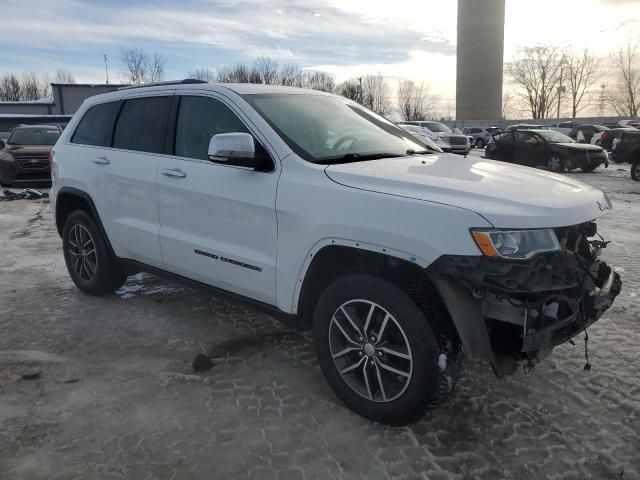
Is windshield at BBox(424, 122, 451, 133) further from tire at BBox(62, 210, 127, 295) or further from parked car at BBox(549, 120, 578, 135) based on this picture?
tire at BBox(62, 210, 127, 295)

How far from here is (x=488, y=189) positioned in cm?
270

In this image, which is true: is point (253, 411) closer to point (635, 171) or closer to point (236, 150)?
point (236, 150)

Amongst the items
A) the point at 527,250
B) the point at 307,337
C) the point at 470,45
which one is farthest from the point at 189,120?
the point at 470,45

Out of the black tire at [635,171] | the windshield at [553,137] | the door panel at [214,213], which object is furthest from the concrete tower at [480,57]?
the door panel at [214,213]

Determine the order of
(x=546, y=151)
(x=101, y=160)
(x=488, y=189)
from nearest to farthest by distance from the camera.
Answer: (x=488, y=189)
(x=101, y=160)
(x=546, y=151)

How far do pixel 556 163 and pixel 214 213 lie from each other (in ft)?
55.0

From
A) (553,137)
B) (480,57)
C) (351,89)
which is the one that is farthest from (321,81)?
(553,137)

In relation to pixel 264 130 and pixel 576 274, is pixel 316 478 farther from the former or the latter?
pixel 264 130

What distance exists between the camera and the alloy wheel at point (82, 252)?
16.0 ft

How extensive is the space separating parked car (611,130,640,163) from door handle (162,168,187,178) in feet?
49.9

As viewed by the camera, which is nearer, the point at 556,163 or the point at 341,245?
the point at 341,245

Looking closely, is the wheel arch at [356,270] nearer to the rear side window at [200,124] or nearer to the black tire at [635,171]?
the rear side window at [200,124]

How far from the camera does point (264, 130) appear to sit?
3318 mm

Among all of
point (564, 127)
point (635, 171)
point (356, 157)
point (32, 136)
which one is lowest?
point (635, 171)
